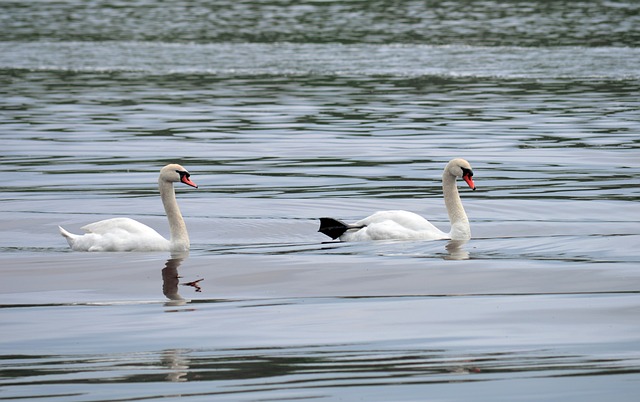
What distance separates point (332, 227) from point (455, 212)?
4.60 ft

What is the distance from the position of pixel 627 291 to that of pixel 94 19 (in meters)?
52.5

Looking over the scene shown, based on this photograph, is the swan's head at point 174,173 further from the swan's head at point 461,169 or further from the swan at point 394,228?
the swan's head at point 461,169

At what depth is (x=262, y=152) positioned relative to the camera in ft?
72.3

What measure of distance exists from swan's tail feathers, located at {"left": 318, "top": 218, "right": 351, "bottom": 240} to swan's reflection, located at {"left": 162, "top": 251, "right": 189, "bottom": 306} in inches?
57.0

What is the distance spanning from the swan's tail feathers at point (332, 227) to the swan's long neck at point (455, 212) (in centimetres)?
113

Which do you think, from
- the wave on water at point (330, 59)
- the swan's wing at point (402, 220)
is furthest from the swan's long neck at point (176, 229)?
the wave on water at point (330, 59)

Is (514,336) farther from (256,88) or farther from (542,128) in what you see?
(256,88)

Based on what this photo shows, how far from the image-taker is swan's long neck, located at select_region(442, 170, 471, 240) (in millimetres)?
14195

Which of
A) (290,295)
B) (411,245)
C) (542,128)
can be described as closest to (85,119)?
(542,128)

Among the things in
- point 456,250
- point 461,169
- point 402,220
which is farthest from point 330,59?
point 456,250

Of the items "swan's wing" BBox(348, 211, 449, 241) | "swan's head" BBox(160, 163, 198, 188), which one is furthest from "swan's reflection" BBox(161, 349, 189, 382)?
"swan's head" BBox(160, 163, 198, 188)

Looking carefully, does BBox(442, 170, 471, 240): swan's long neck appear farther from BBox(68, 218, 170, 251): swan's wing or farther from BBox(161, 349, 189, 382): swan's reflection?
BBox(161, 349, 189, 382): swan's reflection

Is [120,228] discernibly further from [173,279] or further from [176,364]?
[176,364]

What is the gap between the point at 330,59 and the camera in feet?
137
